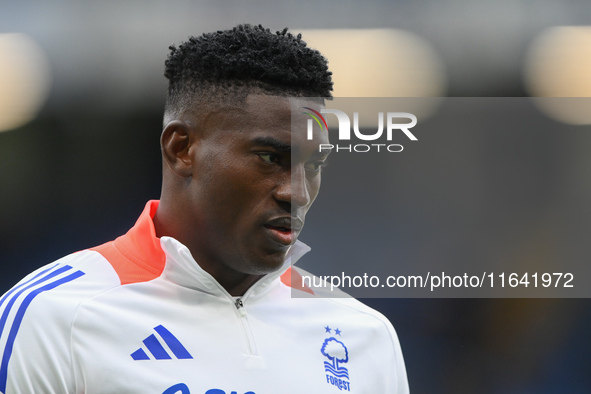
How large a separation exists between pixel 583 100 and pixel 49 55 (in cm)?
291

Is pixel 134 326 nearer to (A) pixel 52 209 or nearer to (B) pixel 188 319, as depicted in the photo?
(B) pixel 188 319

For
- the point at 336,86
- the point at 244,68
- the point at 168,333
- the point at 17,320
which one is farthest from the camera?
the point at 336,86

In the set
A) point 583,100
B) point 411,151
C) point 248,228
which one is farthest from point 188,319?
point 583,100

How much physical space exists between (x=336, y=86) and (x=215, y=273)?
6.61 feet

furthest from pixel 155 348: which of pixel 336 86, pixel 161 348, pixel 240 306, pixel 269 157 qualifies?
pixel 336 86

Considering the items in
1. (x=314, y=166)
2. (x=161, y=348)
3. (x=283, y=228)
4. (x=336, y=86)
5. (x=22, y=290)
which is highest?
(x=336, y=86)

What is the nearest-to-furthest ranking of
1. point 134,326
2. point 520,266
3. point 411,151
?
point 134,326 → point 411,151 → point 520,266

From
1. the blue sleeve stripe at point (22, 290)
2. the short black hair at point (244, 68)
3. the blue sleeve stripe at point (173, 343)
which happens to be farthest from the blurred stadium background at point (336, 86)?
the blue sleeve stripe at point (173, 343)

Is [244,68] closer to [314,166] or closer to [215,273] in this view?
[314,166]

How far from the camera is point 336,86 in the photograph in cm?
355

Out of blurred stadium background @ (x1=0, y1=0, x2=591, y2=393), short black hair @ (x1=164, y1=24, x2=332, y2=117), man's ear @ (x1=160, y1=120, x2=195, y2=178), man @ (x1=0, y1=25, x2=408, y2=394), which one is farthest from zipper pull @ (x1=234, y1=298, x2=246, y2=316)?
blurred stadium background @ (x1=0, y1=0, x2=591, y2=393)

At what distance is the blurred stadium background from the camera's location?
3639 millimetres

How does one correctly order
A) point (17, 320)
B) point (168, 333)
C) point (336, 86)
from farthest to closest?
point (336, 86), point (168, 333), point (17, 320)

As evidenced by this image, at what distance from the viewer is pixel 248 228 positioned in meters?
1.66
